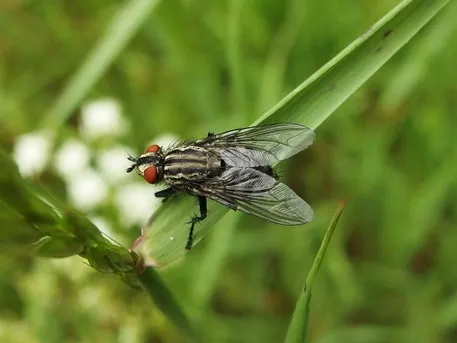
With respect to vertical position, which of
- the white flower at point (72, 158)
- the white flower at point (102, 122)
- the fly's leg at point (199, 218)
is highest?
the white flower at point (102, 122)

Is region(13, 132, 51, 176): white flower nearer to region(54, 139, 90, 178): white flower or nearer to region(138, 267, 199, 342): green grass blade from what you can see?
region(54, 139, 90, 178): white flower

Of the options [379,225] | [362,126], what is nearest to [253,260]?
[379,225]

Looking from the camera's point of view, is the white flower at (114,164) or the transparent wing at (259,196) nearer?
the transparent wing at (259,196)

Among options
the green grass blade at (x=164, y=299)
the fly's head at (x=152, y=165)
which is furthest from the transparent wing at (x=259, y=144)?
the green grass blade at (x=164, y=299)

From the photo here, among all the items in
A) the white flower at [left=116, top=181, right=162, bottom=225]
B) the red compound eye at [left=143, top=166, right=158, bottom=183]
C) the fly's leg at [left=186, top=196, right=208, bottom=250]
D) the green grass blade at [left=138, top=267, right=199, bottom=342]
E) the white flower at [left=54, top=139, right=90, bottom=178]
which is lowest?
the green grass blade at [left=138, top=267, right=199, bottom=342]

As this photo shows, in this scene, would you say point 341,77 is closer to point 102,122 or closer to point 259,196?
point 259,196

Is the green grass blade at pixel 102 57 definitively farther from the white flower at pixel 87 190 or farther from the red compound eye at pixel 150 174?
the red compound eye at pixel 150 174

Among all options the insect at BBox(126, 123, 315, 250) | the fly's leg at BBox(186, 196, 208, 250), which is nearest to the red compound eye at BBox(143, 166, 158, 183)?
the insect at BBox(126, 123, 315, 250)
